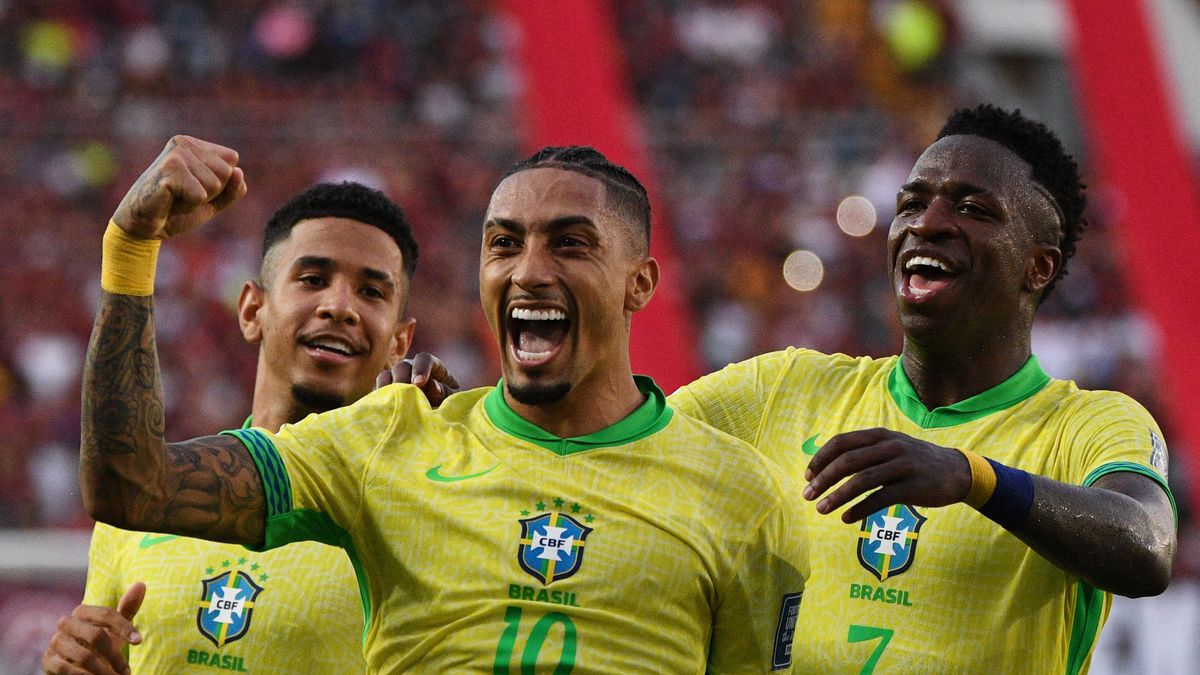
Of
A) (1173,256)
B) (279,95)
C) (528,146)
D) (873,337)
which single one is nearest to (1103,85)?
(1173,256)

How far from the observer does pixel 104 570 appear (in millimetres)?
4398

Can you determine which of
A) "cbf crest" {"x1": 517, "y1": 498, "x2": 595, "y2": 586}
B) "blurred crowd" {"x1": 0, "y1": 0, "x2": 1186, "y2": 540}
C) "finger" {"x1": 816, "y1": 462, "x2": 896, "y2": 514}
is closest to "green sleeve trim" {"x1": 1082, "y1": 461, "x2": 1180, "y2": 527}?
"finger" {"x1": 816, "y1": 462, "x2": 896, "y2": 514}

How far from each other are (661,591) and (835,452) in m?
0.48

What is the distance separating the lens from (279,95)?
1538 centimetres

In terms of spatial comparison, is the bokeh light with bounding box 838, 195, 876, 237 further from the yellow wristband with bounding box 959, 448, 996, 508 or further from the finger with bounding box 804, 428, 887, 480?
the finger with bounding box 804, 428, 887, 480

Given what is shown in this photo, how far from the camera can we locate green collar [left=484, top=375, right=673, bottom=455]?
3.34 metres

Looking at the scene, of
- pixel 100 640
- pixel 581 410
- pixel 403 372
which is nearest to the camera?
pixel 581 410

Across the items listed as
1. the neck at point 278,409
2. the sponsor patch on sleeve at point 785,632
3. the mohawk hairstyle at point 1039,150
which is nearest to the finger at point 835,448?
the sponsor patch on sleeve at point 785,632

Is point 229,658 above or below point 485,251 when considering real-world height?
below

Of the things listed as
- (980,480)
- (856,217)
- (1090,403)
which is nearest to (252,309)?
(1090,403)

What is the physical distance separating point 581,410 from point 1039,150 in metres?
1.43

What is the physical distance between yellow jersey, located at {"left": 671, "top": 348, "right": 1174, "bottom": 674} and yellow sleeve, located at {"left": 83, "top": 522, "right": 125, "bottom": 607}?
1648 mm

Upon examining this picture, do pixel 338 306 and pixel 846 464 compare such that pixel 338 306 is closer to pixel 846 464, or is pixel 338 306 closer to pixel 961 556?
pixel 961 556

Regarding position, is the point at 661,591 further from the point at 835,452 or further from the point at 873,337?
the point at 873,337
